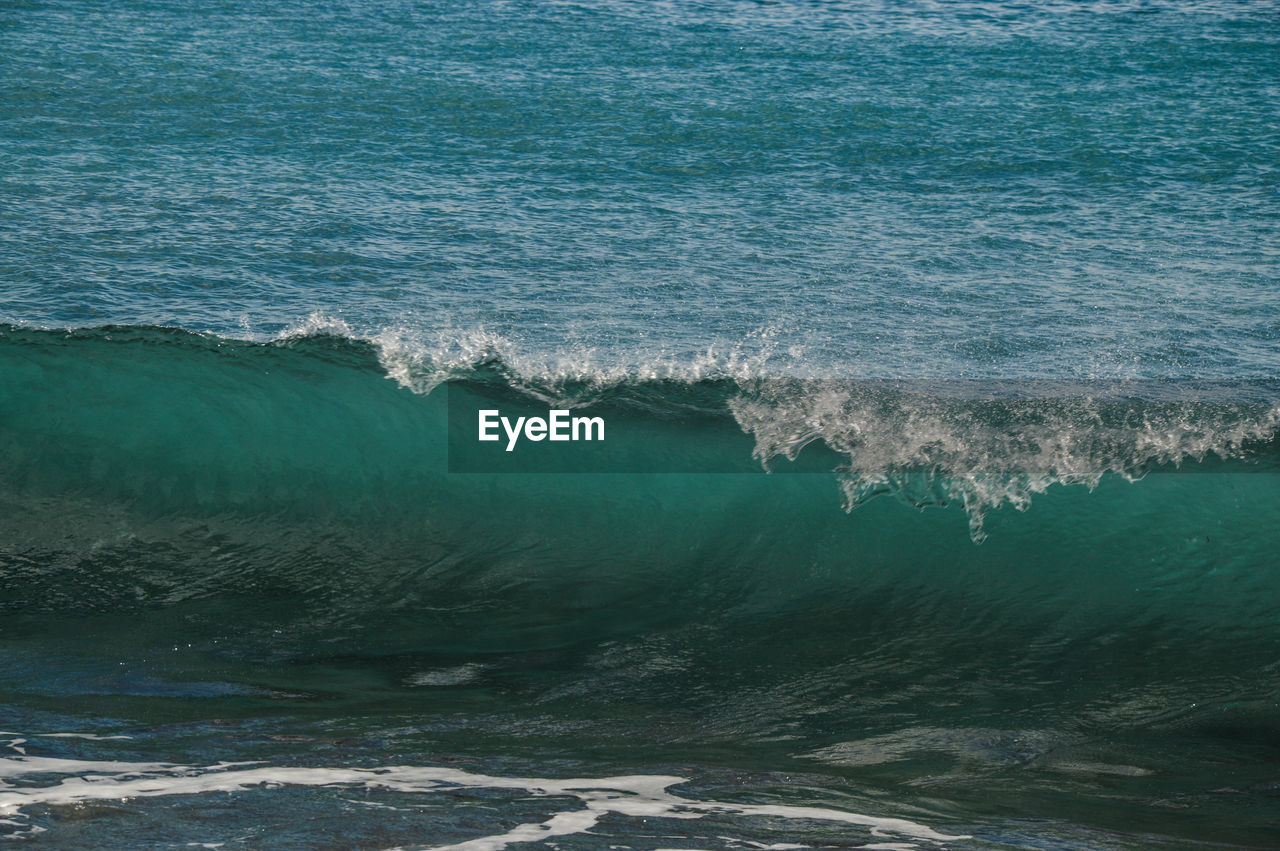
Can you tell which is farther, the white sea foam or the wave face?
the wave face

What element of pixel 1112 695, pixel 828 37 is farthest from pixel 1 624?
pixel 828 37

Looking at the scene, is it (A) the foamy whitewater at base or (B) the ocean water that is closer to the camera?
(A) the foamy whitewater at base

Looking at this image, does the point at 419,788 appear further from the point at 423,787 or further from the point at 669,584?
the point at 669,584

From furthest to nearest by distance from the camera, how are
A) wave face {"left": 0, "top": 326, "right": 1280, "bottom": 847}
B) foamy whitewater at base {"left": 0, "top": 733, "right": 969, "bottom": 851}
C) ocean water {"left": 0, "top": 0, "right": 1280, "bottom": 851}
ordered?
wave face {"left": 0, "top": 326, "right": 1280, "bottom": 847}, ocean water {"left": 0, "top": 0, "right": 1280, "bottom": 851}, foamy whitewater at base {"left": 0, "top": 733, "right": 969, "bottom": 851}

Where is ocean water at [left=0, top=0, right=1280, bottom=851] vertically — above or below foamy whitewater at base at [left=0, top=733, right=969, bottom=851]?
above

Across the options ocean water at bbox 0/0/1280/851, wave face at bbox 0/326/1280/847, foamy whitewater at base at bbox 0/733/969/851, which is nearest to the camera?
foamy whitewater at base at bbox 0/733/969/851
